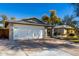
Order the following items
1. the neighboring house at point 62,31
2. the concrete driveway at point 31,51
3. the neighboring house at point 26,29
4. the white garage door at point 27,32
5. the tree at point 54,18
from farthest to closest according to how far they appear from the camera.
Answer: the tree at point 54,18, the neighboring house at point 62,31, the white garage door at point 27,32, the neighboring house at point 26,29, the concrete driveway at point 31,51

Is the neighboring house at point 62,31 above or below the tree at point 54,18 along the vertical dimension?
below

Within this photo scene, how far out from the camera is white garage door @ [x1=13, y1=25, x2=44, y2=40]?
57.3 feet

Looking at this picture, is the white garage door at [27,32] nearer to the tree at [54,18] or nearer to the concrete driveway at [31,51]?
the concrete driveway at [31,51]

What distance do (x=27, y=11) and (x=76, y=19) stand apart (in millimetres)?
7408

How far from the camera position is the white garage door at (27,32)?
57.3 ft

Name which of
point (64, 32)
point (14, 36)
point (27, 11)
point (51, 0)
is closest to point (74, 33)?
point (64, 32)

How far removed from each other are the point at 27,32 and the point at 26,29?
37cm

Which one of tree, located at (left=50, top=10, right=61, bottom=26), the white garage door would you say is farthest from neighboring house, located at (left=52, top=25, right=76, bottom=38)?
the white garage door

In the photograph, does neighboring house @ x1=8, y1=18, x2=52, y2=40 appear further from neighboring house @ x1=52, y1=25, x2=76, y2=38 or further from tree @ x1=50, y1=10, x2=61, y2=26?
tree @ x1=50, y1=10, x2=61, y2=26

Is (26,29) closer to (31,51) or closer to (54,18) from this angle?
(54,18)

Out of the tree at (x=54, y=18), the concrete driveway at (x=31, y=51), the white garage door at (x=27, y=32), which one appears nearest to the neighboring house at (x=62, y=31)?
Answer: the tree at (x=54, y=18)

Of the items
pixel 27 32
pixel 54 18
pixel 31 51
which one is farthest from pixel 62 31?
pixel 31 51

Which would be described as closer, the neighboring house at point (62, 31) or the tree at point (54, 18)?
the neighboring house at point (62, 31)

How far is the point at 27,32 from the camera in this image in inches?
711
